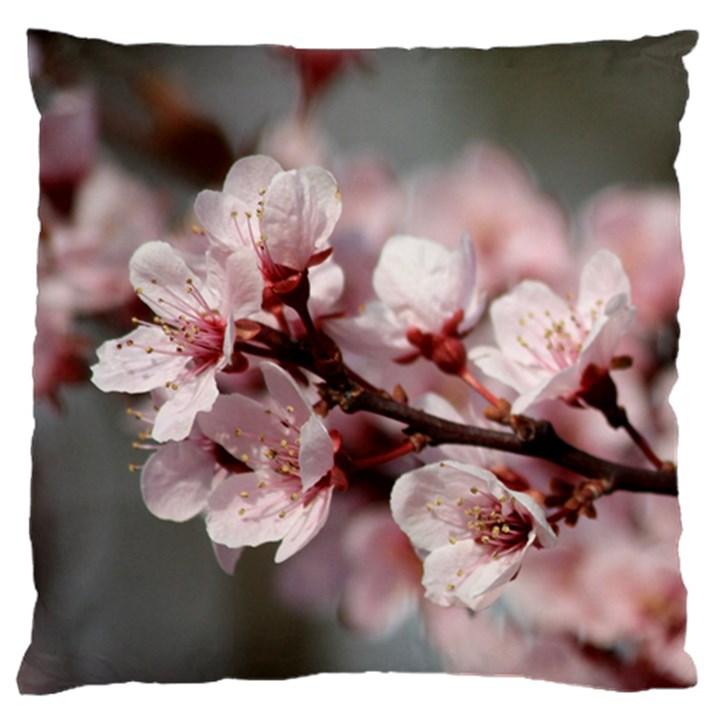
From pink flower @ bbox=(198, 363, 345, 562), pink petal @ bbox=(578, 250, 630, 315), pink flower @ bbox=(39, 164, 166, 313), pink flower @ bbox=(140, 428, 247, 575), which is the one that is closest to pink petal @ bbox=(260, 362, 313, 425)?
pink flower @ bbox=(198, 363, 345, 562)

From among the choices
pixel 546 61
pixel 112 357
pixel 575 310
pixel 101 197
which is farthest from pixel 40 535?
pixel 546 61

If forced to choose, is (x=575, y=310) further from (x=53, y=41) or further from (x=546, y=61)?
(x=53, y=41)

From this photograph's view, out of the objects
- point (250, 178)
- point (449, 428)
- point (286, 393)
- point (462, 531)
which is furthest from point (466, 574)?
point (250, 178)

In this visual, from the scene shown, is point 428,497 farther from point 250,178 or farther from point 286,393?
point 250,178

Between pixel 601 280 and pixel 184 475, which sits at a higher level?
pixel 601 280

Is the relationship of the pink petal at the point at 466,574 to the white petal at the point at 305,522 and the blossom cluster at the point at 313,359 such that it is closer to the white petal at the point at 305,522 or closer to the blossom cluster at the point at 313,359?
the blossom cluster at the point at 313,359

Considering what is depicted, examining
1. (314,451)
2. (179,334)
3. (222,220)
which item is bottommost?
(314,451)

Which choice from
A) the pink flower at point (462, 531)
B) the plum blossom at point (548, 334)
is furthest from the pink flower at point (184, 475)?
the plum blossom at point (548, 334)
